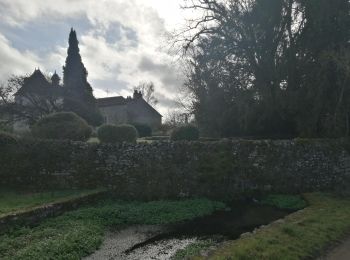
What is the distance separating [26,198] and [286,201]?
1035cm

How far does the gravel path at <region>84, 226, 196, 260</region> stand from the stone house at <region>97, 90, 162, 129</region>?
4551 centimetres

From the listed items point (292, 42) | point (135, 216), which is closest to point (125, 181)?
point (135, 216)

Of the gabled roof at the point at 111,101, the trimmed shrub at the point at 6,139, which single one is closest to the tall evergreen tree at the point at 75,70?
the gabled roof at the point at 111,101

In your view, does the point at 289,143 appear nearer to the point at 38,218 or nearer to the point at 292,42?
the point at 292,42

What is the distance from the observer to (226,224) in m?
14.0

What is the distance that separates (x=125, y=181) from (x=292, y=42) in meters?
13.6

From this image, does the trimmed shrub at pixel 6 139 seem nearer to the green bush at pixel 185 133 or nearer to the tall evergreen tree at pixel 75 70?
the green bush at pixel 185 133

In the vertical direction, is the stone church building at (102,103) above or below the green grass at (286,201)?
above

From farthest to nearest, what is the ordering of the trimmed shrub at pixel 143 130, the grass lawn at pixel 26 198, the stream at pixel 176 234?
the trimmed shrub at pixel 143 130
the grass lawn at pixel 26 198
the stream at pixel 176 234

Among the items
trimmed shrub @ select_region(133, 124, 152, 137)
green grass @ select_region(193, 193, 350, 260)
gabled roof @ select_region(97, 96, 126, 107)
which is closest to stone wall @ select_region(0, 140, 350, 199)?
green grass @ select_region(193, 193, 350, 260)

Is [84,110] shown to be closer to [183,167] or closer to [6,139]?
[6,139]

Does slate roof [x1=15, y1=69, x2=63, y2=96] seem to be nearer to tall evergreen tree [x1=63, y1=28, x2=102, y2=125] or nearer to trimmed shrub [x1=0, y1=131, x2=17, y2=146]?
tall evergreen tree [x1=63, y1=28, x2=102, y2=125]

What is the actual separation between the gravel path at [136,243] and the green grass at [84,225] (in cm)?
34

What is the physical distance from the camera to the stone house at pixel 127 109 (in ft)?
196
